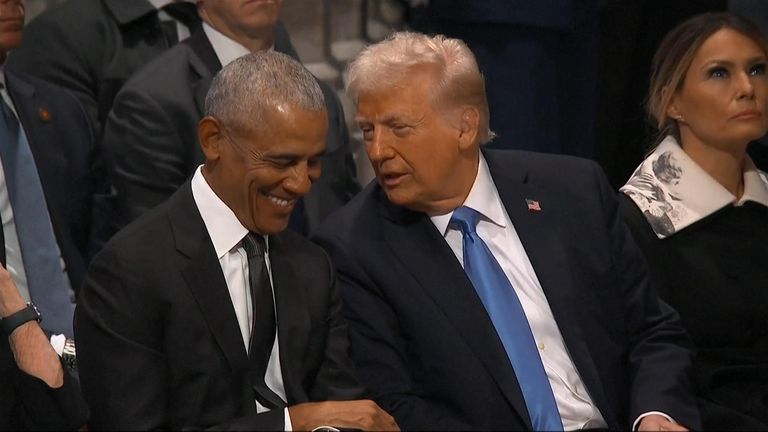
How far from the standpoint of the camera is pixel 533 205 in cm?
349

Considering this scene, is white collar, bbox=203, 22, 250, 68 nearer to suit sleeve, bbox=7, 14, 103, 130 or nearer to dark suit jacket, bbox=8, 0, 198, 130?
dark suit jacket, bbox=8, 0, 198, 130

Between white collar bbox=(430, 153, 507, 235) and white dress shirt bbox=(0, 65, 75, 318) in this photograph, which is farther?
white dress shirt bbox=(0, 65, 75, 318)

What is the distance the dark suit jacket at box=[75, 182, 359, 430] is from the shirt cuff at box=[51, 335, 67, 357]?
454 millimetres

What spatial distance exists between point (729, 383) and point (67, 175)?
1728mm

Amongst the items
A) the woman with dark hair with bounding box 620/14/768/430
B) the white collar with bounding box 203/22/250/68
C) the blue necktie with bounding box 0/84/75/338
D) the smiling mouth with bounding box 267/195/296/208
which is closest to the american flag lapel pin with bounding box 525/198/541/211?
the woman with dark hair with bounding box 620/14/768/430

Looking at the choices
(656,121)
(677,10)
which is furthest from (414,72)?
(677,10)

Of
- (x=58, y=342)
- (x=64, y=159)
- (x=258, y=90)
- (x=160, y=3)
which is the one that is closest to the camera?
(x=258, y=90)

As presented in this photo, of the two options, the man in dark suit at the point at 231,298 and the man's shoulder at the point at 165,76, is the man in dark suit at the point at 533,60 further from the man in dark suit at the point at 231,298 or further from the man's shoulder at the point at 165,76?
the man in dark suit at the point at 231,298

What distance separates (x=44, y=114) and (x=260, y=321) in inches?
43.4

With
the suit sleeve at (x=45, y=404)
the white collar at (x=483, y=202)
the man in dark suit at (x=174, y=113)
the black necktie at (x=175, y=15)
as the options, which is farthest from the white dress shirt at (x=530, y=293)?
the black necktie at (x=175, y=15)

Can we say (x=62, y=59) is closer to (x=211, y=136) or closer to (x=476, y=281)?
(x=211, y=136)

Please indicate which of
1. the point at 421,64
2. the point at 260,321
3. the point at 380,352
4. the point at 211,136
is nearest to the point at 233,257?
the point at 260,321

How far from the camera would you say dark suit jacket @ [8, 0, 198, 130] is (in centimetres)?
424

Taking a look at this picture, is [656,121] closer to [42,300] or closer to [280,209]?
[280,209]
